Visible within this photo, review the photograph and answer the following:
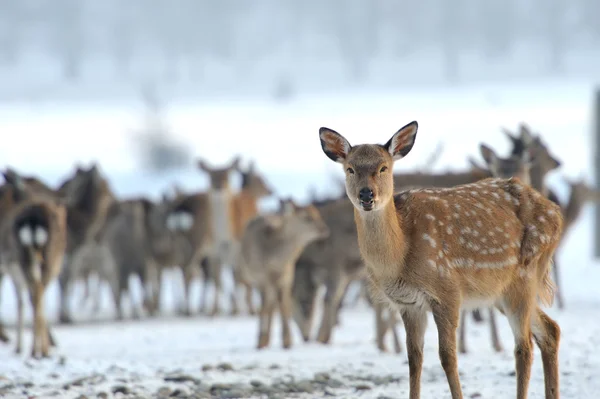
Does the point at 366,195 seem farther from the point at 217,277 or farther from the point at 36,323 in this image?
the point at 217,277

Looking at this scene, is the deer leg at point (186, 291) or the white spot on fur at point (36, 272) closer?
the white spot on fur at point (36, 272)

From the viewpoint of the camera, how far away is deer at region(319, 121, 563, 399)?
7.01 metres

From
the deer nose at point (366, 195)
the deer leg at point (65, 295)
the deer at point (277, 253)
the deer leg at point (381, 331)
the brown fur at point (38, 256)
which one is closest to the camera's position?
the deer nose at point (366, 195)

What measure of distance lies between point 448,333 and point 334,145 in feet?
5.35

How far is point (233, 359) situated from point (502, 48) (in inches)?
2138

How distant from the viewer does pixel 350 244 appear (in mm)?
12859

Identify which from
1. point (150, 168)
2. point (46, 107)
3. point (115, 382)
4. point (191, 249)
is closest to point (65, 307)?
point (191, 249)

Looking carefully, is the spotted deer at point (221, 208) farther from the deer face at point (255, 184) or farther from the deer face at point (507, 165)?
the deer face at point (507, 165)

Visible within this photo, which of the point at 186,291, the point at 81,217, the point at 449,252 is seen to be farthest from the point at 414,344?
the point at 186,291

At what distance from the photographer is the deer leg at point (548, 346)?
7406mm

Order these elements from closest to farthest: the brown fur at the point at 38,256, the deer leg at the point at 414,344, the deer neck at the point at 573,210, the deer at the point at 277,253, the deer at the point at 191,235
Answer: the deer leg at the point at 414,344, the brown fur at the point at 38,256, the deer at the point at 277,253, the deer neck at the point at 573,210, the deer at the point at 191,235

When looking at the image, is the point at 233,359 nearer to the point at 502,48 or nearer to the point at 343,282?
the point at 343,282

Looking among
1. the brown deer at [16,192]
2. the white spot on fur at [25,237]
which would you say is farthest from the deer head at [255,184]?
the white spot on fur at [25,237]

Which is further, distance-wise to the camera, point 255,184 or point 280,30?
point 280,30
